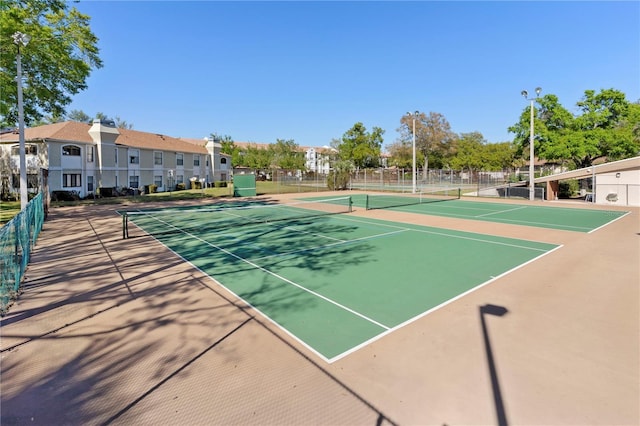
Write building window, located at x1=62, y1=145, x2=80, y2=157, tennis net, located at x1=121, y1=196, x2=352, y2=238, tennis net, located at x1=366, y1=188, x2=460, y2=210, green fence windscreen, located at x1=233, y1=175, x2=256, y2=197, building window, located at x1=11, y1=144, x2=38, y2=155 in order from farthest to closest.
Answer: green fence windscreen, located at x1=233, y1=175, x2=256, y2=197, building window, located at x1=62, y1=145, x2=80, y2=157, building window, located at x1=11, y1=144, x2=38, y2=155, tennis net, located at x1=366, y1=188, x2=460, y2=210, tennis net, located at x1=121, y1=196, x2=352, y2=238

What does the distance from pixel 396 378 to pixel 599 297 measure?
5707 mm

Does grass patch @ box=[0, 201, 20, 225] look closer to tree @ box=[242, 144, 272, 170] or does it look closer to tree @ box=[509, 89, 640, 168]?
tree @ box=[509, 89, 640, 168]

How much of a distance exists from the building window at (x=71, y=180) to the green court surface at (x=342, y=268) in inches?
858

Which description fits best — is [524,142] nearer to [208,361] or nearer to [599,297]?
[599,297]

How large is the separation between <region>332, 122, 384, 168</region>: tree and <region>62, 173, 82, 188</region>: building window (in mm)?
47168

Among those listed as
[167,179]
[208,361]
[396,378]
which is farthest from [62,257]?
[167,179]

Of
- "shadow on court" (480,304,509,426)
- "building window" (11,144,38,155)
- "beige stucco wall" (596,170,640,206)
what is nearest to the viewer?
"shadow on court" (480,304,509,426)

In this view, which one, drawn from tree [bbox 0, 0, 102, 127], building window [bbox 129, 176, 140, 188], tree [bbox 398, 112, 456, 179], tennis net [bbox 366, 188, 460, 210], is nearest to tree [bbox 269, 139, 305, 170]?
tree [bbox 398, 112, 456, 179]

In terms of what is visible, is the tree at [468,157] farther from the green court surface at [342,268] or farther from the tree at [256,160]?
the green court surface at [342,268]

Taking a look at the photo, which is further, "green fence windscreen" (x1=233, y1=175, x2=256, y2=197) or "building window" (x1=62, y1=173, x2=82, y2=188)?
"green fence windscreen" (x1=233, y1=175, x2=256, y2=197)

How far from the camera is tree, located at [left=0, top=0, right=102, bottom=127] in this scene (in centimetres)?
1825

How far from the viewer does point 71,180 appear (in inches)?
1283

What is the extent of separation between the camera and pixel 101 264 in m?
9.89

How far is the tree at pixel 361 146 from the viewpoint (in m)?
68.9
